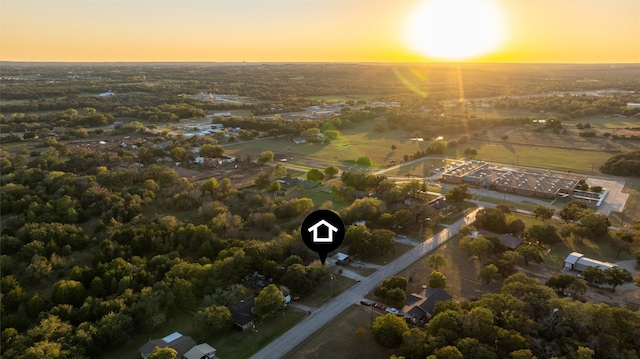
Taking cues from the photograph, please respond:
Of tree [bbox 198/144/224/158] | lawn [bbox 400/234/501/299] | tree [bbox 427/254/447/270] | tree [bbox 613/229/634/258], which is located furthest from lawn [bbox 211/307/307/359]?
tree [bbox 198/144/224/158]

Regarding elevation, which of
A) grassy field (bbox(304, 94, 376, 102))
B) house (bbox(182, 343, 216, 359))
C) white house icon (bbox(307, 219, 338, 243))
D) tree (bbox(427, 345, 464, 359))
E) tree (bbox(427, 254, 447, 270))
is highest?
white house icon (bbox(307, 219, 338, 243))

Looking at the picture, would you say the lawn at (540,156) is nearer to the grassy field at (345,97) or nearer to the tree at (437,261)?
the tree at (437,261)

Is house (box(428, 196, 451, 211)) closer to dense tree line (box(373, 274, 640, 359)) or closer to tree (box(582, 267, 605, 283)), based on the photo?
tree (box(582, 267, 605, 283))

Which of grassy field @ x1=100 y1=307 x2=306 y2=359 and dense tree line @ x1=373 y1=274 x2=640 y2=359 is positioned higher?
dense tree line @ x1=373 y1=274 x2=640 y2=359

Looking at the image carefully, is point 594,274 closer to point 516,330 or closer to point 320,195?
point 516,330

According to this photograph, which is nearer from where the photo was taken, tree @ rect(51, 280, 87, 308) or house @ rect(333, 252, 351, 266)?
tree @ rect(51, 280, 87, 308)

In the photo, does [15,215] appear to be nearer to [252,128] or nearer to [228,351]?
[228,351]

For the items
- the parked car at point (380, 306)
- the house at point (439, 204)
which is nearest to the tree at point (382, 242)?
the parked car at point (380, 306)
